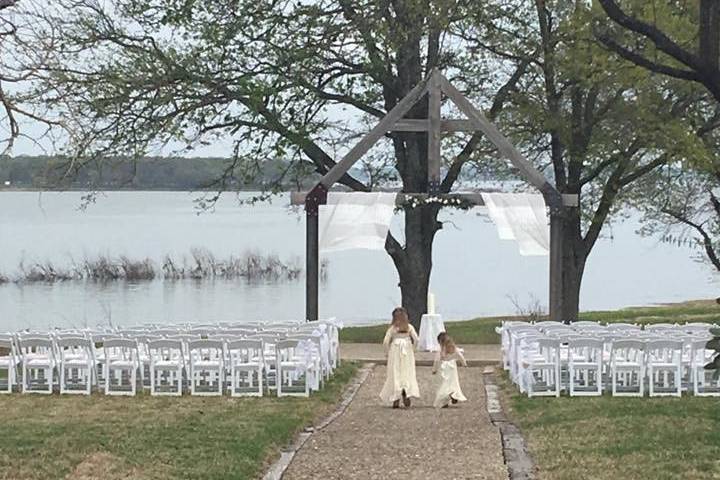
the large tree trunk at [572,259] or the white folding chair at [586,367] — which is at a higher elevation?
the large tree trunk at [572,259]

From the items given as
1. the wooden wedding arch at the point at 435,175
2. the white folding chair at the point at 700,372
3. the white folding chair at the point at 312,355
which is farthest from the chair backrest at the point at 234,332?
the white folding chair at the point at 700,372

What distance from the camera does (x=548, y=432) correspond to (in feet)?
39.3

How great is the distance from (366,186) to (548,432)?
55.3ft

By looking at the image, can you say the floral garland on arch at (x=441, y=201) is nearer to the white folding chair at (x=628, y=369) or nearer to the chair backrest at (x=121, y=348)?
the white folding chair at (x=628, y=369)

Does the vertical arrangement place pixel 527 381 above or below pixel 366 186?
below

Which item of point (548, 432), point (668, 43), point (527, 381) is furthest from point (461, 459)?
point (527, 381)

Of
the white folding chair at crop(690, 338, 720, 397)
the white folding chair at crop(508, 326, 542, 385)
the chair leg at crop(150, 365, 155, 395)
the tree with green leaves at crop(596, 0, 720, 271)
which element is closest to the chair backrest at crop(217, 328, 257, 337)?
the chair leg at crop(150, 365, 155, 395)

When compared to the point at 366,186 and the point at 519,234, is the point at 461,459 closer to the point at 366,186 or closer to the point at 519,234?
the point at 519,234

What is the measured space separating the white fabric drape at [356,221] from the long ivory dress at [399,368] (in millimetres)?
5504

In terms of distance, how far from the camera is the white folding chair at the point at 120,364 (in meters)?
15.5

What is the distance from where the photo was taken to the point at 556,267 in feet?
71.9

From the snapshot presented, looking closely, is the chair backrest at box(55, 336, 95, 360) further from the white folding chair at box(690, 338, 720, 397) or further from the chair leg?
the white folding chair at box(690, 338, 720, 397)

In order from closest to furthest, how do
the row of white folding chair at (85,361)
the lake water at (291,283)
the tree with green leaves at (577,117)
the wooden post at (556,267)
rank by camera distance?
1. the row of white folding chair at (85,361)
2. the wooden post at (556,267)
3. the tree with green leaves at (577,117)
4. the lake water at (291,283)

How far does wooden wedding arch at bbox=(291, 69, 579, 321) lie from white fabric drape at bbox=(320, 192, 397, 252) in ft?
1.29
